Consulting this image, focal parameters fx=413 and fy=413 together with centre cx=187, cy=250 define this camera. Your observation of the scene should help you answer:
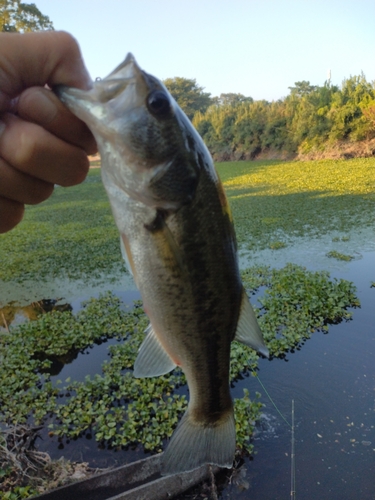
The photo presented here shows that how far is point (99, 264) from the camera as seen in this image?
9602 mm

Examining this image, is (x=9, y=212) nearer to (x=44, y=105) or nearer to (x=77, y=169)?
(x=77, y=169)

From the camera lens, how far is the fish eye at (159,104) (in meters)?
1.33

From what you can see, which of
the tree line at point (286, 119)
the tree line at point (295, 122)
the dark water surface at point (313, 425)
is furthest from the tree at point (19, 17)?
the dark water surface at point (313, 425)

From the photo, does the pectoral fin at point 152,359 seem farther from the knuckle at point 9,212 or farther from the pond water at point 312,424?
the pond water at point 312,424

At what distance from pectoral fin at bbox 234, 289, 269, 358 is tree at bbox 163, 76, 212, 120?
183 feet

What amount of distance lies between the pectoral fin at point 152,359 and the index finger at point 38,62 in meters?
0.95

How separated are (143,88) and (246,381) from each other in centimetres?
447

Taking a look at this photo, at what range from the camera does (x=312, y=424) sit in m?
4.44

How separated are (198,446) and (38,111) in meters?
1.35

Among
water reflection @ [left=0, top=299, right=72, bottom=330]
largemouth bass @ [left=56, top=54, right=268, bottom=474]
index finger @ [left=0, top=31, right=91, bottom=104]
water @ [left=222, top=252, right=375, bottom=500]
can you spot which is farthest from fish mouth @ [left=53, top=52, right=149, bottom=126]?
water reflection @ [left=0, top=299, right=72, bottom=330]

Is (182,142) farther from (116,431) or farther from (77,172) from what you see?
(116,431)

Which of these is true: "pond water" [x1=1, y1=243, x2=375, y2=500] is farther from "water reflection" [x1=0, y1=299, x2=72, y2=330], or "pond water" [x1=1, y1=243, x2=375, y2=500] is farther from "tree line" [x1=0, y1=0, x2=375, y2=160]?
"tree line" [x1=0, y1=0, x2=375, y2=160]

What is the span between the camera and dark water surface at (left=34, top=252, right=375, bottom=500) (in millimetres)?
3801

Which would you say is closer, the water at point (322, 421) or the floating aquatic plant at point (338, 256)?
the water at point (322, 421)
